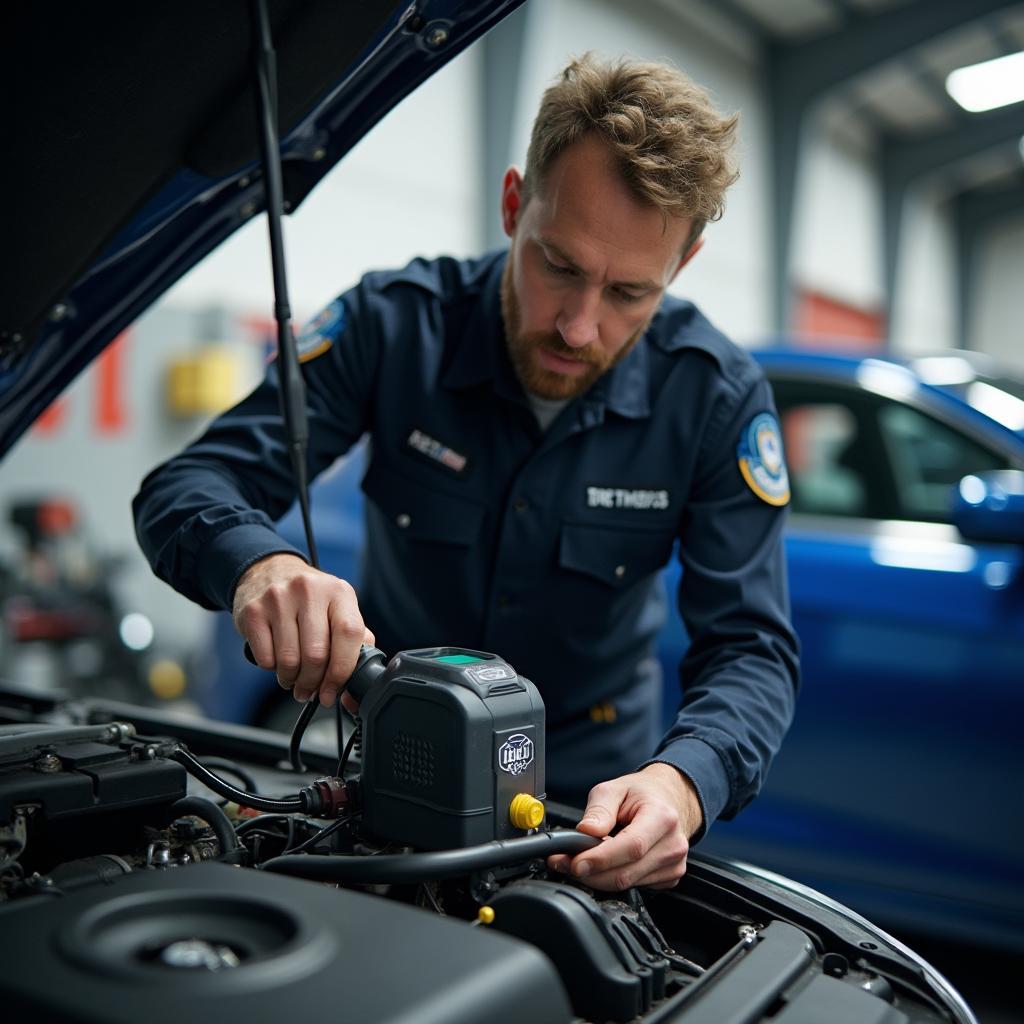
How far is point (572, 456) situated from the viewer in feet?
4.93

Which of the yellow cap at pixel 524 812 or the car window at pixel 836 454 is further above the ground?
the car window at pixel 836 454

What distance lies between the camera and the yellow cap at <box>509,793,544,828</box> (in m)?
0.88

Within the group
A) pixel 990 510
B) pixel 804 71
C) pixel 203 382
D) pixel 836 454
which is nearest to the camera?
pixel 990 510

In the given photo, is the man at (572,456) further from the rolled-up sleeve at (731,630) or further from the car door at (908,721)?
the car door at (908,721)

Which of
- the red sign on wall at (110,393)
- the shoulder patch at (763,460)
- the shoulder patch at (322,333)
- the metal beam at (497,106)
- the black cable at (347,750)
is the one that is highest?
the metal beam at (497,106)

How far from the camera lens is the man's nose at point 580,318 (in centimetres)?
127

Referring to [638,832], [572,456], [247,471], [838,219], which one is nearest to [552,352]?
[572,456]

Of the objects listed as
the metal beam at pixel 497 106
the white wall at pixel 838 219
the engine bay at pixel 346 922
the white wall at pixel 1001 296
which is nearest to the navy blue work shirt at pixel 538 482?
the engine bay at pixel 346 922

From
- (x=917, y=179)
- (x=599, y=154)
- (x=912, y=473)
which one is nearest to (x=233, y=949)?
(x=599, y=154)

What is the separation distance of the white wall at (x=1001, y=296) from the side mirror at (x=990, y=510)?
1249 centimetres

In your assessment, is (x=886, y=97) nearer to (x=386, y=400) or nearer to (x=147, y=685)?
(x=147, y=685)

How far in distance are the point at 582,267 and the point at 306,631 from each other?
1.74 ft

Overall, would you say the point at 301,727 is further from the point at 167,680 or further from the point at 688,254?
the point at 167,680

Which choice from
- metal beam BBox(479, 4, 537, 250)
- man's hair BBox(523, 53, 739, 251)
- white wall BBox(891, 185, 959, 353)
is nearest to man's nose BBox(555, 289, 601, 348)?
man's hair BBox(523, 53, 739, 251)
